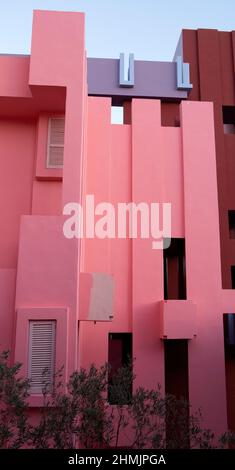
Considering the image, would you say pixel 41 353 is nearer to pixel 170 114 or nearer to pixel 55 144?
pixel 55 144

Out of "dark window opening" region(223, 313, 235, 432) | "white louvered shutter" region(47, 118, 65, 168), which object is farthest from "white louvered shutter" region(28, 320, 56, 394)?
"dark window opening" region(223, 313, 235, 432)

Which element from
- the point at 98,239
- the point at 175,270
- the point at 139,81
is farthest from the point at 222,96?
the point at 98,239

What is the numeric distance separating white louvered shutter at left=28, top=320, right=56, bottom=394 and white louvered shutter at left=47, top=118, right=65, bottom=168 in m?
3.90

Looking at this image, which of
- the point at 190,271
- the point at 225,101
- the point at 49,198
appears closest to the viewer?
the point at 49,198

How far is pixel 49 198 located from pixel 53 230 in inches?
80.4

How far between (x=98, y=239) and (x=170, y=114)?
5.45 meters

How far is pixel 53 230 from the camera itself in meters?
8.12

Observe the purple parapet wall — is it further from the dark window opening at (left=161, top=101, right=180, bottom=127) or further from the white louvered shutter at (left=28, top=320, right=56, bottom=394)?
the white louvered shutter at (left=28, top=320, right=56, bottom=394)

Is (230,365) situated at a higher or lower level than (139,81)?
lower

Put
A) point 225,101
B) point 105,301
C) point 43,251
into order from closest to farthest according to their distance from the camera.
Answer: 1. point 43,251
2. point 105,301
3. point 225,101

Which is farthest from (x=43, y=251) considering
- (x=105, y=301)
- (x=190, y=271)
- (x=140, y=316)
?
(x=190, y=271)

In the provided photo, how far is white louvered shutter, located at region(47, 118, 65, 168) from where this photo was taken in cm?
1013

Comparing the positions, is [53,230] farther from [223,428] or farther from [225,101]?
[225,101]

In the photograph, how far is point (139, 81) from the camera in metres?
14.6
